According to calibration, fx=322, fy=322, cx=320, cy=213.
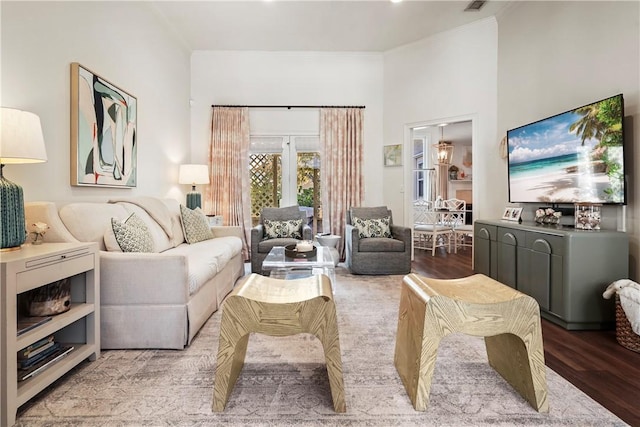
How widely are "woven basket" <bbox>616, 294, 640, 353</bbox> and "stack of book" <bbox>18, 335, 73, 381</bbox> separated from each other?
3.36 metres

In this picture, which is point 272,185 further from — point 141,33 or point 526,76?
point 526,76

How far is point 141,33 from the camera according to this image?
11.5ft

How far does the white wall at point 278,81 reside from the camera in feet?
16.6

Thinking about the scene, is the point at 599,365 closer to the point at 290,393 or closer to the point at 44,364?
the point at 290,393

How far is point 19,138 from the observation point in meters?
1.68

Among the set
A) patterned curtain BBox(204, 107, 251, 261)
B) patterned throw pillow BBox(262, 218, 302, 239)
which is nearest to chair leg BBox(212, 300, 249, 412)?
patterned throw pillow BBox(262, 218, 302, 239)

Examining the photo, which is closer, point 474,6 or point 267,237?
point 474,6

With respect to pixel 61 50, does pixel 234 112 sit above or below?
above

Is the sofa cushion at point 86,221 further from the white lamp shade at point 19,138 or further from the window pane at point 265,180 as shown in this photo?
the window pane at point 265,180

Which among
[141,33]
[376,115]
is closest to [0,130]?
[141,33]

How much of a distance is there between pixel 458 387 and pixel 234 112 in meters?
4.70

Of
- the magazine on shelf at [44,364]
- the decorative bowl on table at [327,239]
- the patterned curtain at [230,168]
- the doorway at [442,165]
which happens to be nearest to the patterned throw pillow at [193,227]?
the patterned curtain at [230,168]

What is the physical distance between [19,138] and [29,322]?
944mm

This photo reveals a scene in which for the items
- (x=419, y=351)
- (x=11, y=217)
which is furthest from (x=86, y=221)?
(x=419, y=351)
